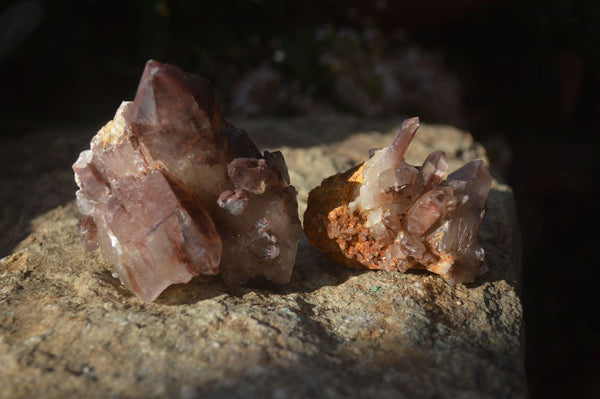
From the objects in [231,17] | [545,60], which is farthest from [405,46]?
[231,17]

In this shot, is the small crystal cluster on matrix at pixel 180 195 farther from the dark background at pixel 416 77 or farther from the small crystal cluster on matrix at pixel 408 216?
the dark background at pixel 416 77

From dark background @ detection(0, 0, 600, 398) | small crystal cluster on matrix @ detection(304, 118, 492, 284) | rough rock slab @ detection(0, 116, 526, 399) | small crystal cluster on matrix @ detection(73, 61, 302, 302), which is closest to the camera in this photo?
rough rock slab @ detection(0, 116, 526, 399)

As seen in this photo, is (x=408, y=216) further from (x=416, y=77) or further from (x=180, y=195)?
(x=416, y=77)

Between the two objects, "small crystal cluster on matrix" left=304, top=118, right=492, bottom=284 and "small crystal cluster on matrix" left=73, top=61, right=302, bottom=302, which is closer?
"small crystal cluster on matrix" left=73, top=61, right=302, bottom=302

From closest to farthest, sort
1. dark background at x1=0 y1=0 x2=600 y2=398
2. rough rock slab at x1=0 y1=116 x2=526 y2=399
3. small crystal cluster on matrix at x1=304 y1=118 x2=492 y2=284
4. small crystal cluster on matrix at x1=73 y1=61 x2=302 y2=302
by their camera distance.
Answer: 1. rough rock slab at x1=0 y1=116 x2=526 y2=399
2. small crystal cluster on matrix at x1=73 y1=61 x2=302 y2=302
3. small crystal cluster on matrix at x1=304 y1=118 x2=492 y2=284
4. dark background at x1=0 y1=0 x2=600 y2=398

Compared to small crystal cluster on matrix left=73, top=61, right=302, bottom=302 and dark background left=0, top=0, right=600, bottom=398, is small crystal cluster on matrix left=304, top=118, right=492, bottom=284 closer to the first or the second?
small crystal cluster on matrix left=73, top=61, right=302, bottom=302

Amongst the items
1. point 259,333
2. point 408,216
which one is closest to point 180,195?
point 259,333

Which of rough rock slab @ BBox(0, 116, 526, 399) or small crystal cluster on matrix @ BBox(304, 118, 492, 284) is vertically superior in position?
small crystal cluster on matrix @ BBox(304, 118, 492, 284)

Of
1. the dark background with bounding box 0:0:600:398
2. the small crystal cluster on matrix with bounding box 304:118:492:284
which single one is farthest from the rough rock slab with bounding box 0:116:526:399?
the dark background with bounding box 0:0:600:398

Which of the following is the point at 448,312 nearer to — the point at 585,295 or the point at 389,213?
the point at 389,213
